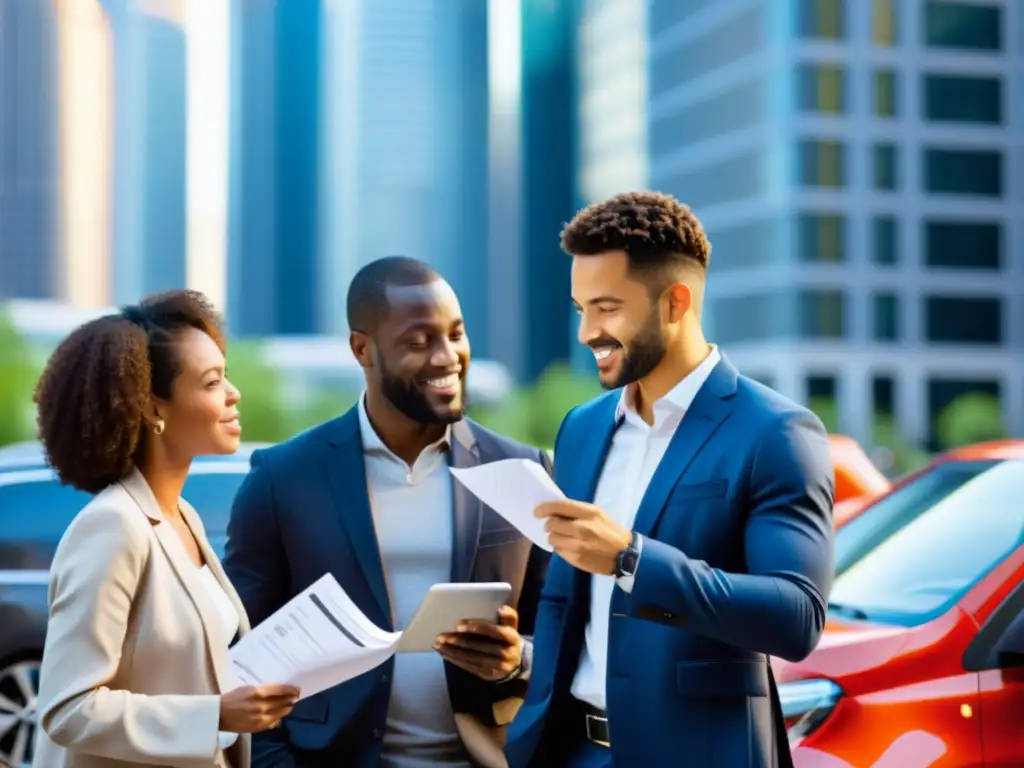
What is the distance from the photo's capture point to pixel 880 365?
7075 cm

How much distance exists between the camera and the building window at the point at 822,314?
7106cm

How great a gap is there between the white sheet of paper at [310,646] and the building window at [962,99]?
246ft

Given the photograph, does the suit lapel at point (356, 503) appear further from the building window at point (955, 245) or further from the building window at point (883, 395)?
the building window at point (955, 245)

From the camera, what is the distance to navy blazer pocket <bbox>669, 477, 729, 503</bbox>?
2748mm

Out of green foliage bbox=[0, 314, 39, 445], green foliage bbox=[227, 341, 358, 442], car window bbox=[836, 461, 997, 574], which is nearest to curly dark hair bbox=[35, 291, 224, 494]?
car window bbox=[836, 461, 997, 574]

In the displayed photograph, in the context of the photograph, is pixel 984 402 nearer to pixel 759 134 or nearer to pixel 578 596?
pixel 759 134

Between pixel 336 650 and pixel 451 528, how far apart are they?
0.75 meters

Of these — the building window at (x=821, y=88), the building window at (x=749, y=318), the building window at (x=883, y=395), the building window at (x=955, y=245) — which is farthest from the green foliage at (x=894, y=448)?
the building window at (x=821, y=88)

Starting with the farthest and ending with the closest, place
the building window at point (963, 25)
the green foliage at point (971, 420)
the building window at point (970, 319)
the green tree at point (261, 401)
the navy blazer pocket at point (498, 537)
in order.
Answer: the building window at point (963, 25)
the building window at point (970, 319)
the green foliage at point (971, 420)
the green tree at point (261, 401)
the navy blazer pocket at point (498, 537)

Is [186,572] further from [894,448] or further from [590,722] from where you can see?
[894,448]

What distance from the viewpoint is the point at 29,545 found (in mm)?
7281

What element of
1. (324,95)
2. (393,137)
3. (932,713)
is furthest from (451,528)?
(324,95)

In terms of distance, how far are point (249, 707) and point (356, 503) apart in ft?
2.86

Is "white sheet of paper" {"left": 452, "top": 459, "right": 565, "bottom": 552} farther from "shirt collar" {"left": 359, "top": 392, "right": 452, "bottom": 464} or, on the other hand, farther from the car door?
the car door
